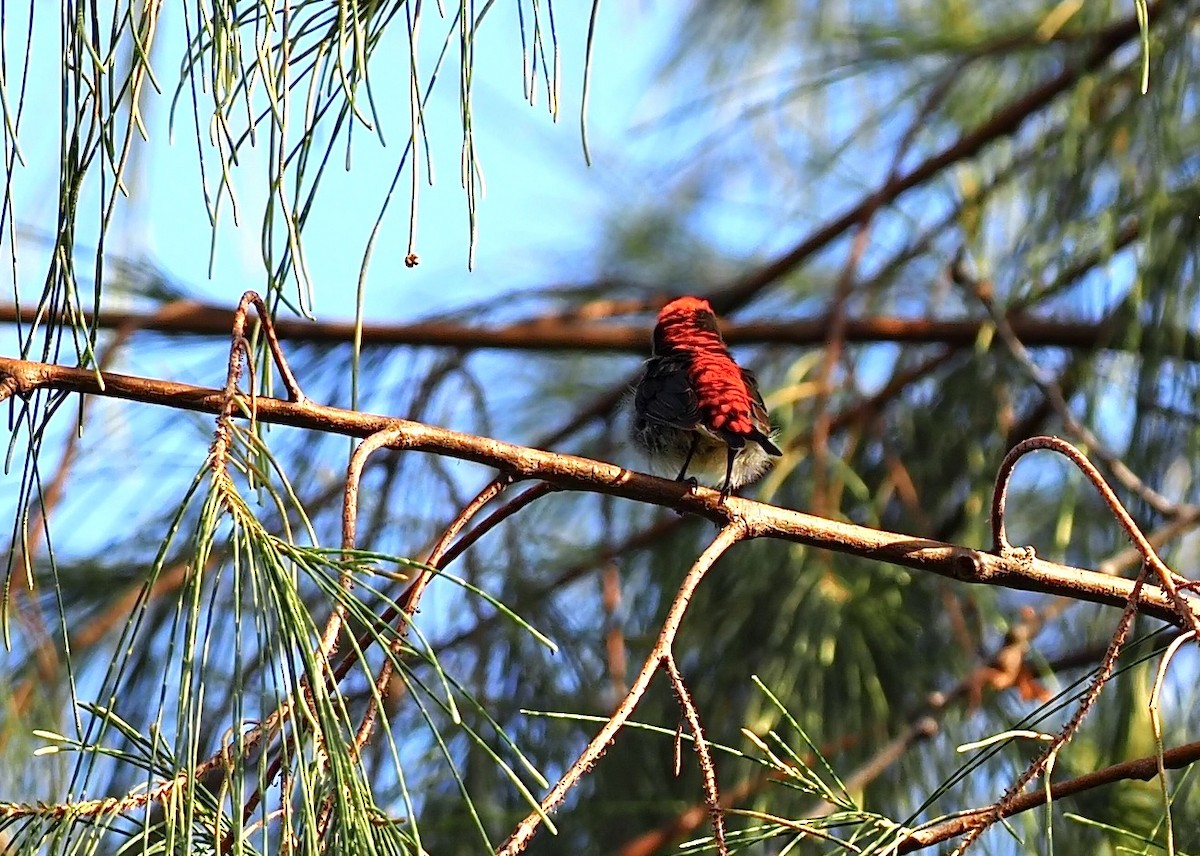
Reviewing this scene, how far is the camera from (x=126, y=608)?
2.35 meters

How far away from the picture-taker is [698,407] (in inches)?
71.8

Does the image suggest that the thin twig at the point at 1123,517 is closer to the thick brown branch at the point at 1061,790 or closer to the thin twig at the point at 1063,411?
the thick brown branch at the point at 1061,790

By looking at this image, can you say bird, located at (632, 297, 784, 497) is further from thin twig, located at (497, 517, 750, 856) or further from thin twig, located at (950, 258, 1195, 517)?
thin twig, located at (497, 517, 750, 856)

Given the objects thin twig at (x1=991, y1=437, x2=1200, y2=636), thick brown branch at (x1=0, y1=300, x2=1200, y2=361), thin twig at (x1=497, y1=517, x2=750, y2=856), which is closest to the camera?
thin twig at (x1=497, y1=517, x2=750, y2=856)

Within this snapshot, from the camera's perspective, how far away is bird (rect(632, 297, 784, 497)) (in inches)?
71.1

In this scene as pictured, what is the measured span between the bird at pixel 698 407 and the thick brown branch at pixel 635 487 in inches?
14.1

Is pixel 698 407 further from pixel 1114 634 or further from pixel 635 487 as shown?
pixel 1114 634

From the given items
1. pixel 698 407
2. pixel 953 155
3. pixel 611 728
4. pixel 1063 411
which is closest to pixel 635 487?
pixel 611 728

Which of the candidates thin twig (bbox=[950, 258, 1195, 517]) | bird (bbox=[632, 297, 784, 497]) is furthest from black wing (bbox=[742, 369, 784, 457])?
thin twig (bbox=[950, 258, 1195, 517])

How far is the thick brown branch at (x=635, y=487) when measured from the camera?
111 cm

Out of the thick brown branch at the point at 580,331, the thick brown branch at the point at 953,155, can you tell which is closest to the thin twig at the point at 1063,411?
the thick brown branch at the point at 580,331

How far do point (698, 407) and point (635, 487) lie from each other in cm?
59

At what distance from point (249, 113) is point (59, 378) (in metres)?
0.25

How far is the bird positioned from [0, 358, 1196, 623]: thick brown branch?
0.36 m
